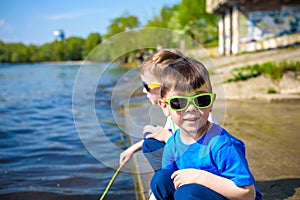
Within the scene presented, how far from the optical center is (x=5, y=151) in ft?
17.1

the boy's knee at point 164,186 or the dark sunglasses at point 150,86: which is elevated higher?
the dark sunglasses at point 150,86

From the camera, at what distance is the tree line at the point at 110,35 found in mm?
35562

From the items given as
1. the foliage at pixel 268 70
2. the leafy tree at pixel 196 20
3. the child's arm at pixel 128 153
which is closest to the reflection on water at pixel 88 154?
the child's arm at pixel 128 153

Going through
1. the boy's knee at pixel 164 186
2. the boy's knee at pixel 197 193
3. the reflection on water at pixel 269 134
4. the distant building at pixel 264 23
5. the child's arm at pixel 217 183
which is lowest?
the reflection on water at pixel 269 134

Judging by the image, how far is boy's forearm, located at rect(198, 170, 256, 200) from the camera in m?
1.64

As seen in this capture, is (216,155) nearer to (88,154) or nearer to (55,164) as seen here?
(55,164)

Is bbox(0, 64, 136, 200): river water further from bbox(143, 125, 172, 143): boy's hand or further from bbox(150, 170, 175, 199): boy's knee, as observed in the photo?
bbox(150, 170, 175, 199): boy's knee

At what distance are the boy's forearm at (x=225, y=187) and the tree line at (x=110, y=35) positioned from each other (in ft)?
113

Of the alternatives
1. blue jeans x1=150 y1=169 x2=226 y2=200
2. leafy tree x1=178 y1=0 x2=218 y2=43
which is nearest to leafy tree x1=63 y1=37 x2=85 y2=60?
leafy tree x1=178 y1=0 x2=218 y2=43

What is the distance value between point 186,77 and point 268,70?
23.0 ft

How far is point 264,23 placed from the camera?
552 inches

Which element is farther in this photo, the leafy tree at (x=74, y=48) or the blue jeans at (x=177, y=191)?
the leafy tree at (x=74, y=48)

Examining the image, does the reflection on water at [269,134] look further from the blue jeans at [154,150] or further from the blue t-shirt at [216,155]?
the blue t-shirt at [216,155]

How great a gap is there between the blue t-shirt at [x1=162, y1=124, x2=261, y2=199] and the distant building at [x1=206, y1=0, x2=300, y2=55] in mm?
12703
